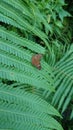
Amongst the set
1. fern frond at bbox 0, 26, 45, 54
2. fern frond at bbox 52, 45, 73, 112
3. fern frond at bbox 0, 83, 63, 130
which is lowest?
fern frond at bbox 52, 45, 73, 112

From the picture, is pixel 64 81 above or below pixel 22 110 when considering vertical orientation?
below

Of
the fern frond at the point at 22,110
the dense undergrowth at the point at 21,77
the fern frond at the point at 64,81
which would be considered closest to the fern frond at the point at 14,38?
the dense undergrowth at the point at 21,77

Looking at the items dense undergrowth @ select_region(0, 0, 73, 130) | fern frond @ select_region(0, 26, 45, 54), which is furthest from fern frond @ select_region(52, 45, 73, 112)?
fern frond @ select_region(0, 26, 45, 54)

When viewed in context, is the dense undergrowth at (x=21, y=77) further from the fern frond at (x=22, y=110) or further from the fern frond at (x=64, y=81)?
the fern frond at (x=64, y=81)

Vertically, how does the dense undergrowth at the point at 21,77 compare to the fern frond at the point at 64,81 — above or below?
above

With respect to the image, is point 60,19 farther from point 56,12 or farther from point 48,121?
point 48,121

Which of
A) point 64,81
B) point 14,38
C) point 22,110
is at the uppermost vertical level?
point 14,38

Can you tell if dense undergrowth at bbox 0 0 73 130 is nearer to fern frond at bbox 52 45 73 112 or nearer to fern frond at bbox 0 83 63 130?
fern frond at bbox 0 83 63 130

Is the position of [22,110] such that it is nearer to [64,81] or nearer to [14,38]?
[14,38]

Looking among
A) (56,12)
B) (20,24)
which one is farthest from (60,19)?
(20,24)

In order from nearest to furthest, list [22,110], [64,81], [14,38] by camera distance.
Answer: [22,110] → [14,38] → [64,81]

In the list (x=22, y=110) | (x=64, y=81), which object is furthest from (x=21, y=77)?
(x=64, y=81)
